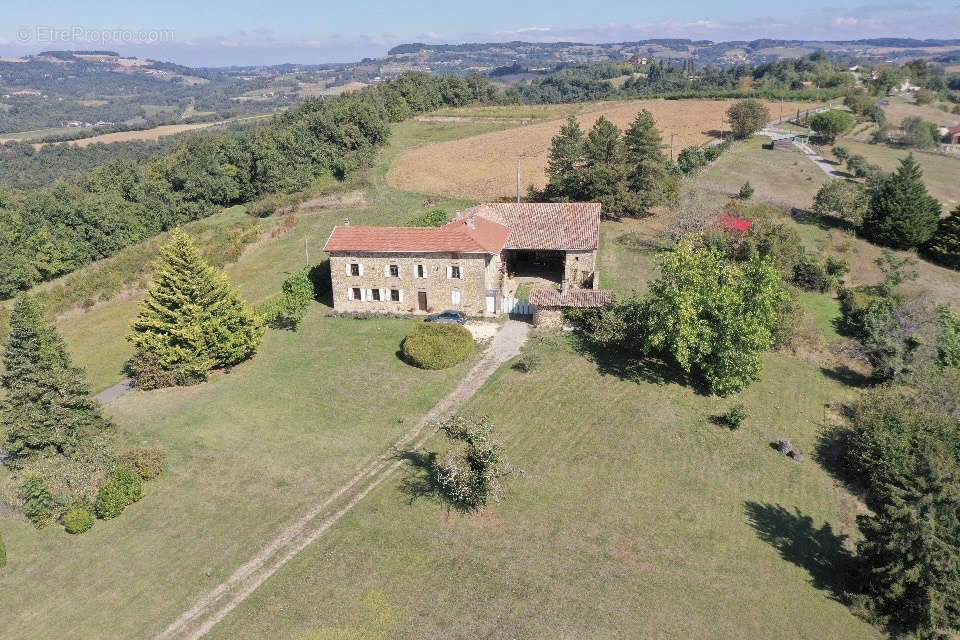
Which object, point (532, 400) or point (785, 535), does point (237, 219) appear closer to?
point (532, 400)

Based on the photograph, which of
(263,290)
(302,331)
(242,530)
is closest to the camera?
(242,530)

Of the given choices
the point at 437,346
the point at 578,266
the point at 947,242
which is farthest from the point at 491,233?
the point at 947,242

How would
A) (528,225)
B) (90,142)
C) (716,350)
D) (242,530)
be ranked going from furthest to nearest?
(90,142)
(528,225)
(716,350)
(242,530)

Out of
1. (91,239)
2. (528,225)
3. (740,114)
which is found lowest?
(91,239)

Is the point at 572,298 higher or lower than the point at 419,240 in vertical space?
lower

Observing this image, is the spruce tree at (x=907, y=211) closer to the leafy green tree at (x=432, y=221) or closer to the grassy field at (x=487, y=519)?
the grassy field at (x=487, y=519)

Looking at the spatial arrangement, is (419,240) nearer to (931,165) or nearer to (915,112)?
(931,165)

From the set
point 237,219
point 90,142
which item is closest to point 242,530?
point 237,219
